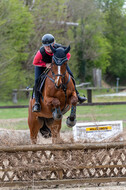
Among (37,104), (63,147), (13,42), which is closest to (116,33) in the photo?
(13,42)

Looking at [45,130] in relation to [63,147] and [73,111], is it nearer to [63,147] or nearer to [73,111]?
[73,111]

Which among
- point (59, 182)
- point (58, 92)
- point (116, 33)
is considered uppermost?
point (116, 33)

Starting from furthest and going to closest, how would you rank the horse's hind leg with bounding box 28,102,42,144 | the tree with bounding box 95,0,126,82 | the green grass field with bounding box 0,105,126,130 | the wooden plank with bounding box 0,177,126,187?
1. the tree with bounding box 95,0,126,82
2. the green grass field with bounding box 0,105,126,130
3. the horse's hind leg with bounding box 28,102,42,144
4. the wooden plank with bounding box 0,177,126,187

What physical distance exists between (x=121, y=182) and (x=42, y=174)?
135cm

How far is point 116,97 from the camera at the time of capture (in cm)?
2150

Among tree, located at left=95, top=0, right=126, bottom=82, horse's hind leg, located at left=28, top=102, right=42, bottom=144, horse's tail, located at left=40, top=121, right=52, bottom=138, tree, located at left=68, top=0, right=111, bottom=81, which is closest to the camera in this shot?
horse's hind leg, located at left=28, top=102, right=42, bottom=144

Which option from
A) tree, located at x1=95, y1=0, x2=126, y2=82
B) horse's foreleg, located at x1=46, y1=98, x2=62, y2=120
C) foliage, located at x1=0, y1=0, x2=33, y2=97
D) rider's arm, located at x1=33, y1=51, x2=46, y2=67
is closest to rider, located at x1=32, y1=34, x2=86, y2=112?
rider's arm, located at x1=33, y1=51, x2=46, y2=67

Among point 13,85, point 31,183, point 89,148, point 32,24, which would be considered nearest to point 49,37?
point 89,148

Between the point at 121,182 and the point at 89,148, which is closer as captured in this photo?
the point at 89,148

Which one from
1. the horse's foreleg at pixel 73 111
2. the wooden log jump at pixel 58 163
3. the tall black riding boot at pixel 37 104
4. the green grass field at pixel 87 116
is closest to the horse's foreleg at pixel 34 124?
the tall black riding boot at pixel 37 104

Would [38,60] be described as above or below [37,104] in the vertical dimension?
above

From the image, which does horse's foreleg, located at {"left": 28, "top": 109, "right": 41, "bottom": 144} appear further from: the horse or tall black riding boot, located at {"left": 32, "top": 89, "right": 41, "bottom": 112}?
tall black riding boot, located at {"left": 32, "top": 89, "right": 41, "bottom": 112}

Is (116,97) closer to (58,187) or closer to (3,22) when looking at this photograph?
(3,22)

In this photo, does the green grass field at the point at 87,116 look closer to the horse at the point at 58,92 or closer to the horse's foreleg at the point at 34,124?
the horse's foreleg at the point at 34,124
